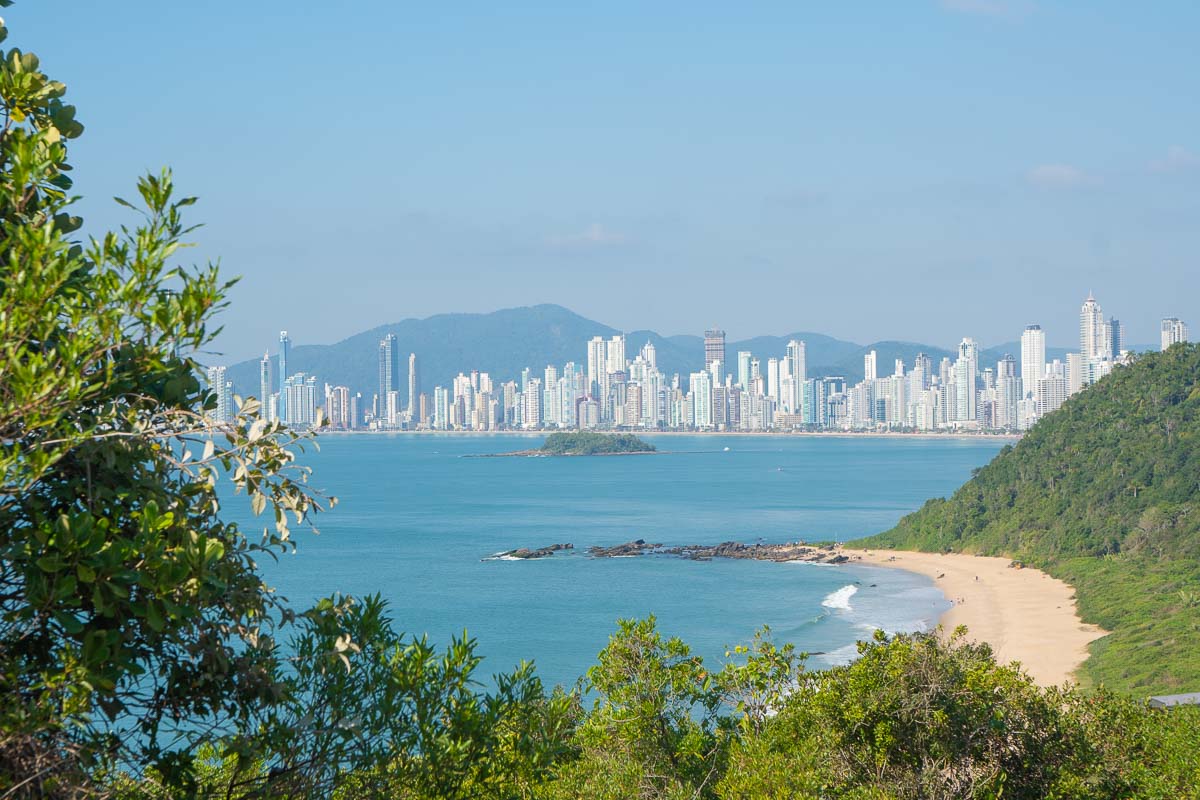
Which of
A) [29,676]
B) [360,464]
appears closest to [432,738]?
[29,676]

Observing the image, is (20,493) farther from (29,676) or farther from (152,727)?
(152,727)

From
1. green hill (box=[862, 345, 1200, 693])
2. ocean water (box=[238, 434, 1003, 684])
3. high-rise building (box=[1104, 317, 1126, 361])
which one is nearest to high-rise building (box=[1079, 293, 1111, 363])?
high-rise building (box=[1104, 317, 1126, 361])

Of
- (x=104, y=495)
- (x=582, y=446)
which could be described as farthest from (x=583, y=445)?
(x=104, y=495)

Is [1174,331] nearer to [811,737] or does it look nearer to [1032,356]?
[1032,356]

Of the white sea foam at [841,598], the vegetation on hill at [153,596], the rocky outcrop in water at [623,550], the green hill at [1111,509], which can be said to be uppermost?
the vegetation on hill at [153,596]

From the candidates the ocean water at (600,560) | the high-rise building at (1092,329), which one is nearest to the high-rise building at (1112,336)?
the high-rise building at (1092,329)

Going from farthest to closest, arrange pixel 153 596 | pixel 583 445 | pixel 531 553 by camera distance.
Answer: pixel 583 445
pixel 531 553
pixel 153 596

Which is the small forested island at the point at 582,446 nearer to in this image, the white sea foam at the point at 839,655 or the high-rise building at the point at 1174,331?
the high-rise building at the point at 1174,331
